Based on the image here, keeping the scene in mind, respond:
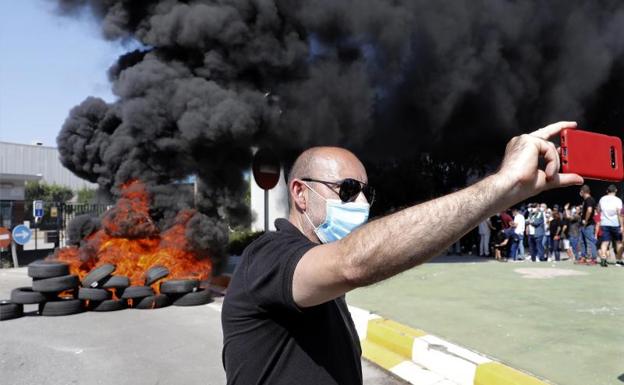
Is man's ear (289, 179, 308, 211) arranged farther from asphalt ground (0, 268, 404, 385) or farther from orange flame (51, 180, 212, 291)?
orange flame (51, 180, 212, 291)

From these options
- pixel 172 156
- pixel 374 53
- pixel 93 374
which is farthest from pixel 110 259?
pixel 374 53

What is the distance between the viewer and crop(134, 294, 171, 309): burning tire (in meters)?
8.03

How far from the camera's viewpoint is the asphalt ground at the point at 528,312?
427 cm

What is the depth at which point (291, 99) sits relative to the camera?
1472cm

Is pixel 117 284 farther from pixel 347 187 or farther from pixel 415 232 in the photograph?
pixel 415 232

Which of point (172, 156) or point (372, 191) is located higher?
point (172, 156)

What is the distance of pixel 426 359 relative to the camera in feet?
14.9

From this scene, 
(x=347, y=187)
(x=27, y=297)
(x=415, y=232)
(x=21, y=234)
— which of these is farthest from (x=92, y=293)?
(x=415, y=232)

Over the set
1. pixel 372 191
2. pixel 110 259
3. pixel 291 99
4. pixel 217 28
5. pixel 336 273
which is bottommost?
pixel 110 259

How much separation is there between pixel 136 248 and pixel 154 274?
→ 216cm

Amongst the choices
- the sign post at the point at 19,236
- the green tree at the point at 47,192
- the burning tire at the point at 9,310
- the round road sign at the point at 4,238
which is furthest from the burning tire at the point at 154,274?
the green tree at the point at 47,192

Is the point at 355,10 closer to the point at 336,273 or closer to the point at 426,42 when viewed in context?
the point at 426,42

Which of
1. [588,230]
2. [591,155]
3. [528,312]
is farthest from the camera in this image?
[588,230]

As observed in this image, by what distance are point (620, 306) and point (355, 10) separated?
1095 cm
